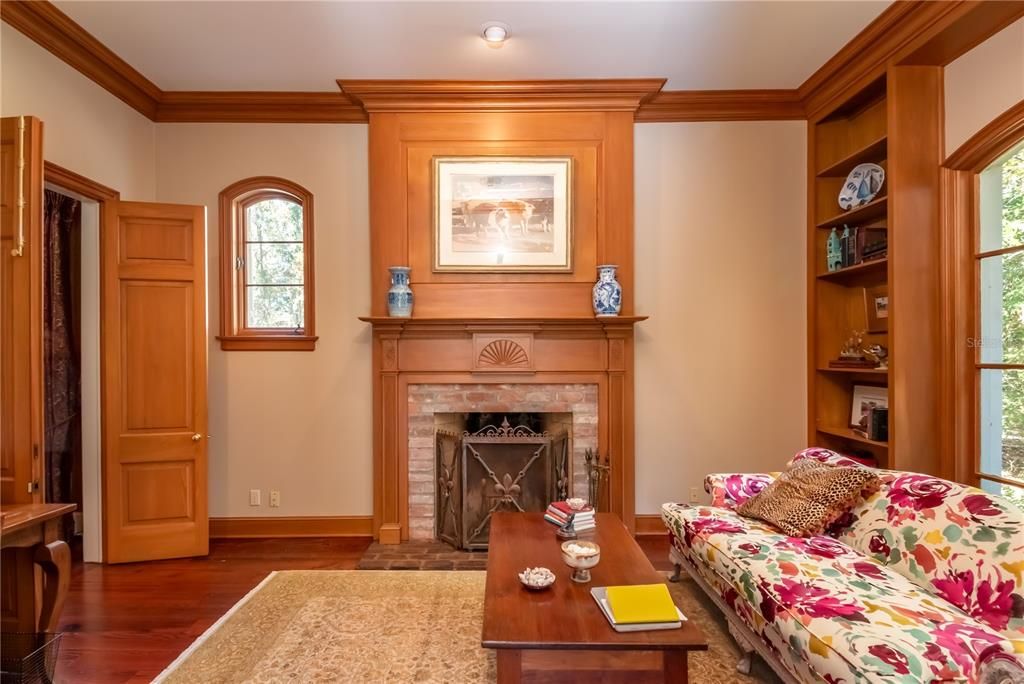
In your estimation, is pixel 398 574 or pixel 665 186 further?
pixel 665 186

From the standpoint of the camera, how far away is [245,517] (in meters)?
3.75

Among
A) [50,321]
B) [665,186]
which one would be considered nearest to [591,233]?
[665,186]

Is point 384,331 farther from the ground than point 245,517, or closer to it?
farther from the ground

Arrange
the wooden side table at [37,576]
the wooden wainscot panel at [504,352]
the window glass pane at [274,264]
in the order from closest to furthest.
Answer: the wooden side table at [37,576], the wooden wainscot panel at [504,352], the window glass pane at [274,264]

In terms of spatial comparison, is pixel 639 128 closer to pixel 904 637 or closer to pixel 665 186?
pixel 665 186

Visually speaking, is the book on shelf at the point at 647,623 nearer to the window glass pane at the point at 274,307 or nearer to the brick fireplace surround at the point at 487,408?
the brick fireplace surround at the point at 487,408

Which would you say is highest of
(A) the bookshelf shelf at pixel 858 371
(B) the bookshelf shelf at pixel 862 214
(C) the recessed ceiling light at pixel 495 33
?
(C) the recessed ceiling light at pixel 495 33

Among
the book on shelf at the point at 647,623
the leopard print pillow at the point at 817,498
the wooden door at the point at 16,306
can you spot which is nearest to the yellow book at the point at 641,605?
the book on shelf at the point at 647,623

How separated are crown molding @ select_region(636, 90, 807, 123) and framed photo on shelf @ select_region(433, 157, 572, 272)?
0.78 metres

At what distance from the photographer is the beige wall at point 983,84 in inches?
96.5

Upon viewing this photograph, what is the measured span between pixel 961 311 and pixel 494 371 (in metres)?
2.70

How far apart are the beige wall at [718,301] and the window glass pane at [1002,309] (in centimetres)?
112

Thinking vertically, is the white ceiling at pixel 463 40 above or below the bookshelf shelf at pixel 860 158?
above

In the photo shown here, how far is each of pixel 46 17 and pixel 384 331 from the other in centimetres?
242
